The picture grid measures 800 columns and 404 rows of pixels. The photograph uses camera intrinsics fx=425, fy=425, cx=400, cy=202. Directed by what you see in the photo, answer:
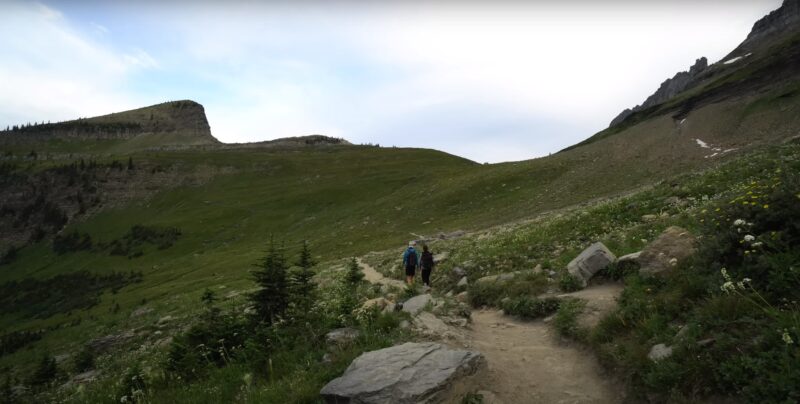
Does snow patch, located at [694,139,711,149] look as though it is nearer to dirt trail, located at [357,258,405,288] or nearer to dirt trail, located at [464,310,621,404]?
dirt trail, located at [357,258,405,288]

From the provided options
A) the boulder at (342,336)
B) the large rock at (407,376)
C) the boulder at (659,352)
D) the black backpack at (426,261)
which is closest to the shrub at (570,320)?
the boulder at (659,352)

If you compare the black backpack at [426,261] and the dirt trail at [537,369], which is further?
the black backpack at [426,261]

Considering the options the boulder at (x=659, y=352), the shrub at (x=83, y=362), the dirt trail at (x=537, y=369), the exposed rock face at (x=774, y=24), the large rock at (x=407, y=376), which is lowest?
the shrub at (x=83, y=362)

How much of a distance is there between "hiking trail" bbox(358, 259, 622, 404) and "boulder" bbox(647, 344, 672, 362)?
0.91 metres

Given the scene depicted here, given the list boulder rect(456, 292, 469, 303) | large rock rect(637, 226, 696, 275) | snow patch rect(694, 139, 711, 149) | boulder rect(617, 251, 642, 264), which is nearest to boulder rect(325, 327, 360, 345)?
boulder rect(456, 292, 469, 303)

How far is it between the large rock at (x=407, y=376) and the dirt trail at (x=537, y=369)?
0.63 metres

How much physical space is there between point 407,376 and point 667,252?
7480mm

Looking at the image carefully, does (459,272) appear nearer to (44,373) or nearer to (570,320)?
(570,320)

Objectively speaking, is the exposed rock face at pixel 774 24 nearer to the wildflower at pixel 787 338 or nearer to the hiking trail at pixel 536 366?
the hiking trail at pixel 536 366

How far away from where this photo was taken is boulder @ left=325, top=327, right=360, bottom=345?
387 inches

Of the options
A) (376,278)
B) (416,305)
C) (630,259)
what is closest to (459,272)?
(416,305)

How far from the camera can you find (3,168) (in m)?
151

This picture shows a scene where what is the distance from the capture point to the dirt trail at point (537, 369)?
7.75 meters

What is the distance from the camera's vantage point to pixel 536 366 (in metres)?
9.14
